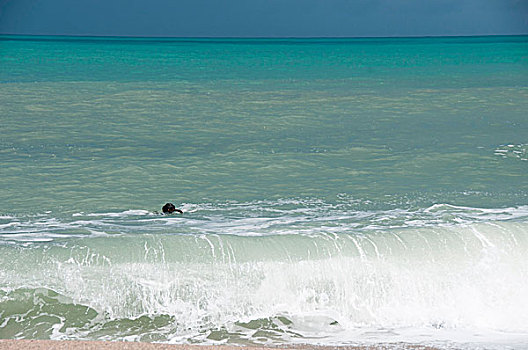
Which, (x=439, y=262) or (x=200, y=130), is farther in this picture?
(x=200, y=130)

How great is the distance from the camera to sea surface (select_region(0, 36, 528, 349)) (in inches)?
172

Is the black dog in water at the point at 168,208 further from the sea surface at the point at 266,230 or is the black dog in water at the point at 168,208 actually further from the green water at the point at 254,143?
the green water at the point at 254,143

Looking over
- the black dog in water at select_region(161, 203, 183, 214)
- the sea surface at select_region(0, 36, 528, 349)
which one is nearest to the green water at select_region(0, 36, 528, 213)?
the sea surface at select_region(0, 36, 528, 349)

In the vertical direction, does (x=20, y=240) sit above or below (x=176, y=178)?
below

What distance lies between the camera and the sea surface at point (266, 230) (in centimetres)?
436

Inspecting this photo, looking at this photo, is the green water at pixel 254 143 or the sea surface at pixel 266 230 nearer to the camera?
the sea surface at pixel 266 230

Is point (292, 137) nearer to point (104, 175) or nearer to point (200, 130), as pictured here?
point (200, 130)

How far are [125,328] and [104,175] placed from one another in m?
3.57

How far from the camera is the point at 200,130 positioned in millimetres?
10484

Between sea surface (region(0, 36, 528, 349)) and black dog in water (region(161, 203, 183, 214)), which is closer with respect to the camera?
sea surface (region(0, 36, 528, 349))

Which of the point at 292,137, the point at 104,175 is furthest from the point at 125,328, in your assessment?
the point at 292,137

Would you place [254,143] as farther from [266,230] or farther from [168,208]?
[266,230]

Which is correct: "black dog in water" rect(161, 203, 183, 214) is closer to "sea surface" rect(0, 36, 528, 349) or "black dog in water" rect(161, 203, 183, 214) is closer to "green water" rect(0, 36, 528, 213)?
"sea surface" rect(0, 36, 528, 349)

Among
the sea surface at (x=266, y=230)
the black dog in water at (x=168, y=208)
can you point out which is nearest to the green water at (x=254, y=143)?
the sea surface at (x=266, y=230)
